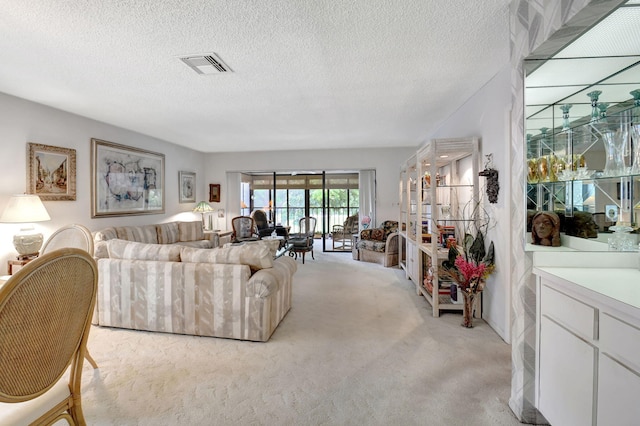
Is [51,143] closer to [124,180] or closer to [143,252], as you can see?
[124,180]

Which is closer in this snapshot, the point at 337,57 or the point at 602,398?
the point at 602,398

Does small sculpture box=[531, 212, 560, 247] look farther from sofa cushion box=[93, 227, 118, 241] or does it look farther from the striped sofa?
sofa cushion box=[93, 227, 118, 241]

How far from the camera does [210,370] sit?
2240 mm

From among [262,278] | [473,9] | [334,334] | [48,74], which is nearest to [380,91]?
[473,9]

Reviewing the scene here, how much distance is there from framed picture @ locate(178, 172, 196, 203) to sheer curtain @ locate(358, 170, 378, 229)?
3.90 metres

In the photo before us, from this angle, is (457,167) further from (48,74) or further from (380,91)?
(48,74)

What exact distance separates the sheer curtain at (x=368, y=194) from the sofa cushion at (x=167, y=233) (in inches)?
159

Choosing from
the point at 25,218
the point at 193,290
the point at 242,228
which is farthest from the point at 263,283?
the point at 242,228

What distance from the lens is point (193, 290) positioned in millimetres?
2730

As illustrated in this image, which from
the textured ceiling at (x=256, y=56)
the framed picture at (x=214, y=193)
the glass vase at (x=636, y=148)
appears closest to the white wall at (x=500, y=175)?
the textured ceiling at (x=256, y=56)

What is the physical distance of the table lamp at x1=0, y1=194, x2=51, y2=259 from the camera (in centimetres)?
303

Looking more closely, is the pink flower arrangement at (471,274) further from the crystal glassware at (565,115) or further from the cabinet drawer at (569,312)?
the crystal glassware at (565,115)

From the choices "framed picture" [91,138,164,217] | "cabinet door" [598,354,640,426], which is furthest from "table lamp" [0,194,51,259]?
"cabinet door" [598,354,640,426]

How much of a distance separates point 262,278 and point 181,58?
1.98 meters
